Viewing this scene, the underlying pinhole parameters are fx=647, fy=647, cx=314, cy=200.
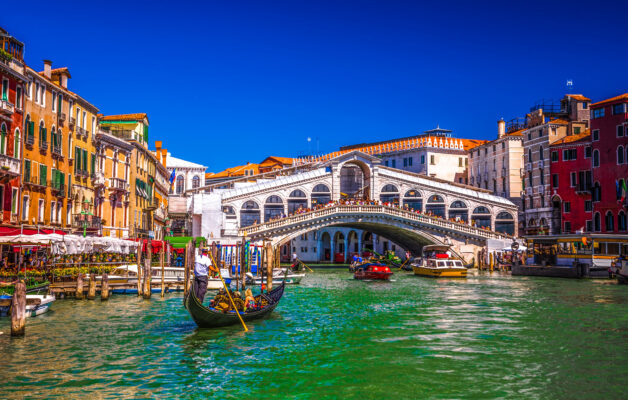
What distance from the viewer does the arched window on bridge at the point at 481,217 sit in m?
46.2

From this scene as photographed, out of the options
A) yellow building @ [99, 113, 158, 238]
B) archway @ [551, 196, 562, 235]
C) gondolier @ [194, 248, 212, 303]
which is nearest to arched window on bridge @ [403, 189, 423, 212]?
archway @ [551, 196, 562, 235]

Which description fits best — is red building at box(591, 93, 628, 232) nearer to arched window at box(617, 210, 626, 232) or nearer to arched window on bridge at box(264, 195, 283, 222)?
arched window at box(617, 210, 626, 232)

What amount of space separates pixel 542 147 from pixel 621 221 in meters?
8.24

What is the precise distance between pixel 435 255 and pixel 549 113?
A: 16.5 m

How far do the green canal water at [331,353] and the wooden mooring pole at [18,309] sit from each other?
25cm

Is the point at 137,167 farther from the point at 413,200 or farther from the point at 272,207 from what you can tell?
the point at 413,200

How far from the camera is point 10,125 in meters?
21.5

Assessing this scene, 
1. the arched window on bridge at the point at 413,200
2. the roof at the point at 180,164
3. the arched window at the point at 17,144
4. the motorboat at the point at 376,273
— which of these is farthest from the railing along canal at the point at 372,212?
the roof at the point at 180,164

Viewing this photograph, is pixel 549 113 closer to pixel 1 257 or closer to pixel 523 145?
pixel 523 145

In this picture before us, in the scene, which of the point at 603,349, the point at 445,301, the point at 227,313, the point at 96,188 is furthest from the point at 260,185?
the point at 603,349

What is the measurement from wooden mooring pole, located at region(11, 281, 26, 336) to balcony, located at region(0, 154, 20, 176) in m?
9.26

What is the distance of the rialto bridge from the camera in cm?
3878

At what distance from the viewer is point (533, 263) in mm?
35875

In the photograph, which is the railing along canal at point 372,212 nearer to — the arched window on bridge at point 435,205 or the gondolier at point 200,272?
the arched window on bridge at point 435,205
